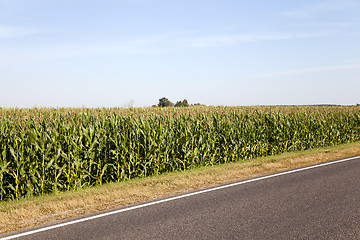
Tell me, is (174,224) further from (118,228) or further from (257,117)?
(257,117)

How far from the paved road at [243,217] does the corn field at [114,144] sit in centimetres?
370

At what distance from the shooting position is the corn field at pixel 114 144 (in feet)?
30.4

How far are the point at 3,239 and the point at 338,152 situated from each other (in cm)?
1411

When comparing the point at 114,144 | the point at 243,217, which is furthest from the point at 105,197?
the point at 243,217

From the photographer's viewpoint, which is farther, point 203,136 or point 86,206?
point 203,136

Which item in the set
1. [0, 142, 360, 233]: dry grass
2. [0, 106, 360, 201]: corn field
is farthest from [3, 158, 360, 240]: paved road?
[0, 106, 360, 201]: corn field

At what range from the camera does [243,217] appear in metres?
6.26

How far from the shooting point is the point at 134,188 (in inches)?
354

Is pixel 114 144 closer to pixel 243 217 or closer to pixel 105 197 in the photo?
pixel 105 197

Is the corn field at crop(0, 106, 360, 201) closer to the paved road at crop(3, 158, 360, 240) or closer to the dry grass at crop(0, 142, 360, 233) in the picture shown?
the dry grass at crop(0, 142, 360, 233)

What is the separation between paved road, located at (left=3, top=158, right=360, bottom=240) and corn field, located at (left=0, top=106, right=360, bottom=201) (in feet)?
12.2

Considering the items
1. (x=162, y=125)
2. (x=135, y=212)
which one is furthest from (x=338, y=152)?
(x=135, y=212)

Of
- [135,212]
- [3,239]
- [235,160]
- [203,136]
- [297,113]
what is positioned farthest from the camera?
[297,113]

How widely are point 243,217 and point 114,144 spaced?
5.79 m
